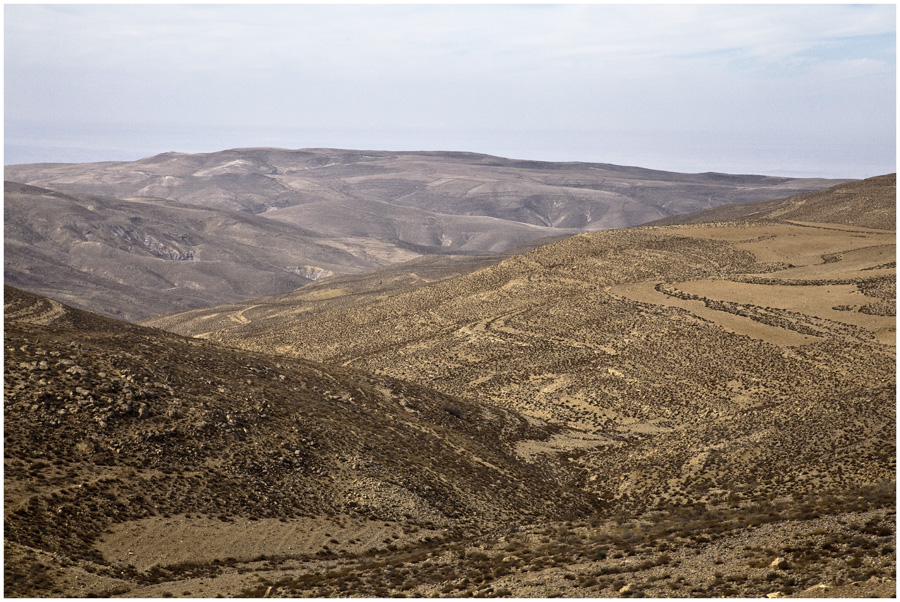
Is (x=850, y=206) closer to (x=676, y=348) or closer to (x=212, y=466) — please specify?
(x=676, y=348)

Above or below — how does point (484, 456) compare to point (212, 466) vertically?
below

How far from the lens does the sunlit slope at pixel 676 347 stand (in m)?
26.9

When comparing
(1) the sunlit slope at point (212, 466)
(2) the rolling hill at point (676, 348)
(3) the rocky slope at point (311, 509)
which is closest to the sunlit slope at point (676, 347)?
(2) the rolling hill at point (676, 348)

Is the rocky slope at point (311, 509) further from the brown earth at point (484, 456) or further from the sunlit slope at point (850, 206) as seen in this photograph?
the sunlit slope at point (850, 206)

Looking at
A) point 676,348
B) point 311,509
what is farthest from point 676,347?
point 311,509

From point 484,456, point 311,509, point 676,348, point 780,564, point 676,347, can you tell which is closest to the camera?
point 780,564

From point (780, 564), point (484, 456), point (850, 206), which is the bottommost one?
point (484, 456)

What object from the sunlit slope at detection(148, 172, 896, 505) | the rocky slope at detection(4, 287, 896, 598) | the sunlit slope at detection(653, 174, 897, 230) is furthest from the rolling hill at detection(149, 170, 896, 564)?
the sunlit slope at detection(653, 174, 897, 230)

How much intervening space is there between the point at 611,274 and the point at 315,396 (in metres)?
34.0

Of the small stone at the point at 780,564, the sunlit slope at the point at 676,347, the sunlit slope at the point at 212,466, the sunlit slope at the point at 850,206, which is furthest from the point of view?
the sunlit slope at the point at 850,206

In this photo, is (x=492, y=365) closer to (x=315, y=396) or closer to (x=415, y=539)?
(x=315, y=396)

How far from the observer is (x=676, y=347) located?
43.9m

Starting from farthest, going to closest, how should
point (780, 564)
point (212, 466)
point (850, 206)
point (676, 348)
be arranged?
point (850, 206) → point (676, 348) → point (212, 466) → point (780, 564)

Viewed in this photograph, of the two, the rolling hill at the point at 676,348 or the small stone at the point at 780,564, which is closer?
the small stone at the point at 780,564
